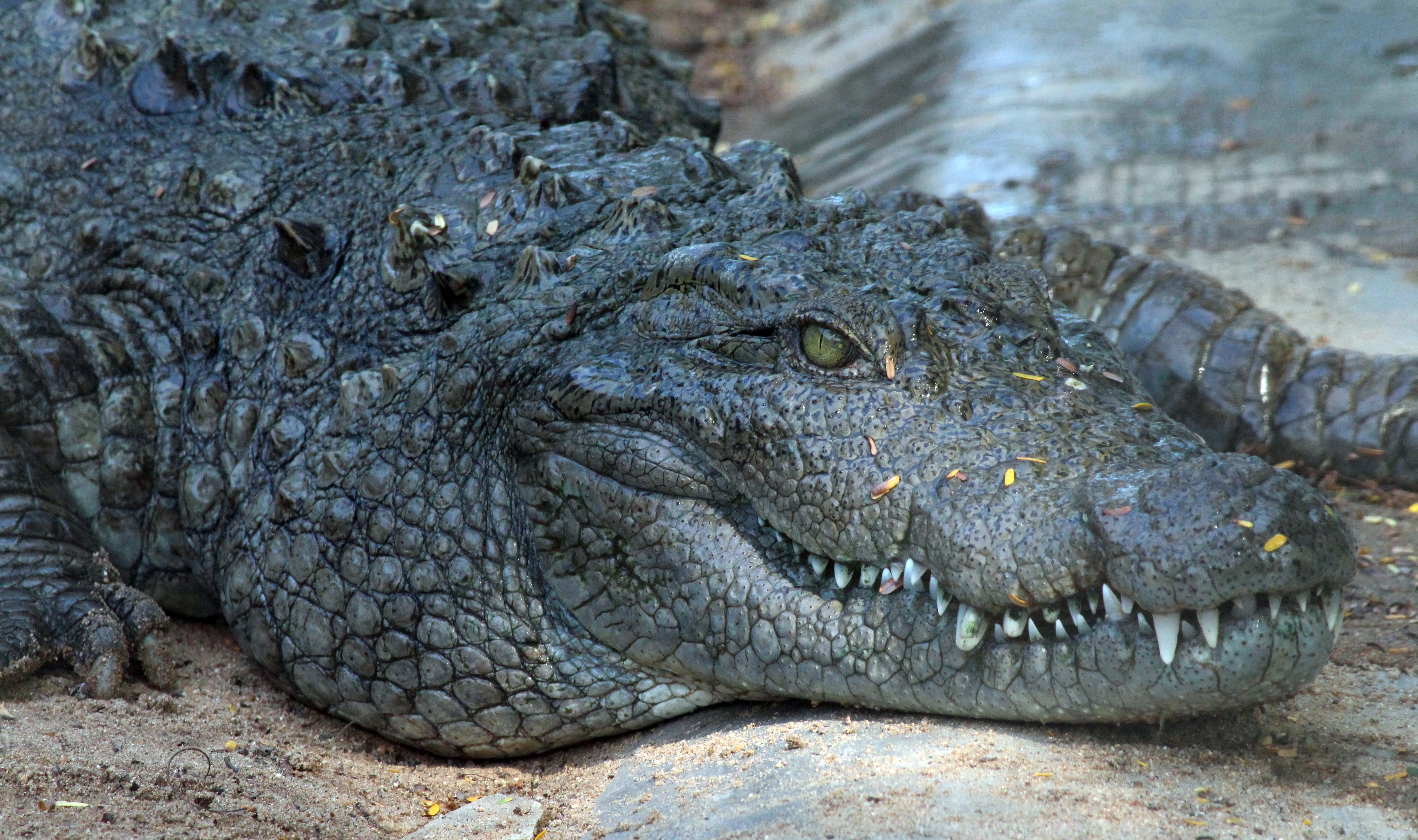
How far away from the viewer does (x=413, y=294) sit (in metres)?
3.53

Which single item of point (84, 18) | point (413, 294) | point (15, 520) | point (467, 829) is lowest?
point (467, 829)

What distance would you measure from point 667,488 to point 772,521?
0.29 m

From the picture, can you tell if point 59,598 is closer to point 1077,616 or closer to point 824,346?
point 824,346

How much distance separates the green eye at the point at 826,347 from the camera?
2.83 metres

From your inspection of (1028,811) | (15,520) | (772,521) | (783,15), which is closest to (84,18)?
(15,520)

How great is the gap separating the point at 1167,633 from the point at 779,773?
0.83m

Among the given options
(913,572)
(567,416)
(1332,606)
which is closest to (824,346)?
(913,572)

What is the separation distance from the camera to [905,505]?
2.61 m

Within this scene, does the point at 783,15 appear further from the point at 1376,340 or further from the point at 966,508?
the point at 966,508

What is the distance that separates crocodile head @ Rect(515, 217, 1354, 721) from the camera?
7.73 feet

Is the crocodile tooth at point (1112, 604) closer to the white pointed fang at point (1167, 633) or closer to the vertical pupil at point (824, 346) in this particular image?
the white pointed fang at point (1167, 633)

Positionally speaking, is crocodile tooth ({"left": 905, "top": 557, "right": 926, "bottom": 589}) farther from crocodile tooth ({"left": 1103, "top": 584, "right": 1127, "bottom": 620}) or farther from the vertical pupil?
the vertical pupil

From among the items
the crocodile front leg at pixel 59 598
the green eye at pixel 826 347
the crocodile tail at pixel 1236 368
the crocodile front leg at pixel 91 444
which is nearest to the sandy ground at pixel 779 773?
the crocodile front leg at pixel 59 598

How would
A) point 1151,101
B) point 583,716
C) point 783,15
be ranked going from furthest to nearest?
point 783,15, point 1151,101, point 583,716
